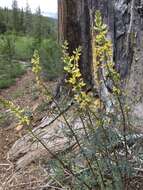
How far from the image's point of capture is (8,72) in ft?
35.5

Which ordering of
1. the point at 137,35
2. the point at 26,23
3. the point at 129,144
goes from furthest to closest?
the point at 26,23 → the point at 137,35 → the point at 129,144

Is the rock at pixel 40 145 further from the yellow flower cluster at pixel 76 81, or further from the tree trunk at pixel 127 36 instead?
the yellow flower cluster at pixel 76 81

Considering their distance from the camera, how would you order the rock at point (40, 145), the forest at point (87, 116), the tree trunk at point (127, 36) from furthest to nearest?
the rock at point (40, 145) → the tree trunk at point (127, 36) → the forest at point (87, 116)

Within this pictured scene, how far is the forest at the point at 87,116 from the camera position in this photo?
2.68 meters

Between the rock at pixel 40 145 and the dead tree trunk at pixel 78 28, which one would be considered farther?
the dead tree trunk at pixel 78 28

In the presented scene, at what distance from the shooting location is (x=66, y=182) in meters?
3.28

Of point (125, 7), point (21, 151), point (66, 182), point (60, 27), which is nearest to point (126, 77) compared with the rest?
point (125, 7)

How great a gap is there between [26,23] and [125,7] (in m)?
29.1

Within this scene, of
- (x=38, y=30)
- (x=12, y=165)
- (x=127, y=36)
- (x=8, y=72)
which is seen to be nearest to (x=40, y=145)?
(x=12, y=165)

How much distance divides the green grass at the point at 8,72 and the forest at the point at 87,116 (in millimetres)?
3156

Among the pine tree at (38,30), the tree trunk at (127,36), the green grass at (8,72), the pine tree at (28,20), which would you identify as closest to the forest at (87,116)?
the tree trunk at (127,36)

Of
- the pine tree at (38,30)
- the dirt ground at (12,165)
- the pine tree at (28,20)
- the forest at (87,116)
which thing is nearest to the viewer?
the forest at (87,116)

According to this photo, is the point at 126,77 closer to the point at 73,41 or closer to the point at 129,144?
the point at 129,144

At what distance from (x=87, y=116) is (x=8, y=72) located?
798 cm
